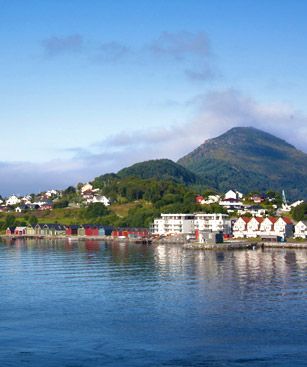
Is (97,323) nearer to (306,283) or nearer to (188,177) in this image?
(306,283)

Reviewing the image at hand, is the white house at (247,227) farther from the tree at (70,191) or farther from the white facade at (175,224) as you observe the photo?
the tree at (70,191)

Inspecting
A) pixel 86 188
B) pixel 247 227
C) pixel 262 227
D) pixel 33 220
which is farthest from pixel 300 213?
pixel 86 188

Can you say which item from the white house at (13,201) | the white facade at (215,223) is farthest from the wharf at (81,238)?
the white house at (13,201)

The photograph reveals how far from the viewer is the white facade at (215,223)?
68.9 meters

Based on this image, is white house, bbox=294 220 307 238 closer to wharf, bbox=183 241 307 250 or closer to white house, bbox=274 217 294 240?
white house, bbox=274 217 294 240

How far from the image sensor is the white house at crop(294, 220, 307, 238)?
6025 cm

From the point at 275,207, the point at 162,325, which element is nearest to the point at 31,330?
the point at 162,325

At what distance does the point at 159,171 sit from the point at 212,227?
87.1 metres

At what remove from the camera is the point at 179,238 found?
227 ft

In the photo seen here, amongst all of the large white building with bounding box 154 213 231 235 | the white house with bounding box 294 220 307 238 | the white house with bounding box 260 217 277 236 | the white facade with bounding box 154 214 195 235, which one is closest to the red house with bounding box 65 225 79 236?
the large white building with bounding box 154 213 231 235

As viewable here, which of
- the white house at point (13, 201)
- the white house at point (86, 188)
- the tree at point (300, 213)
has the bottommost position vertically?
the tree at point (300, 213)

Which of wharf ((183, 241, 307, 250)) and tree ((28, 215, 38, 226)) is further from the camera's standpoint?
tree ((28, 215, 38, 226))

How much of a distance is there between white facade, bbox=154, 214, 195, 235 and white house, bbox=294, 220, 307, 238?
48.0 feet

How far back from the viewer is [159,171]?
155500mm
